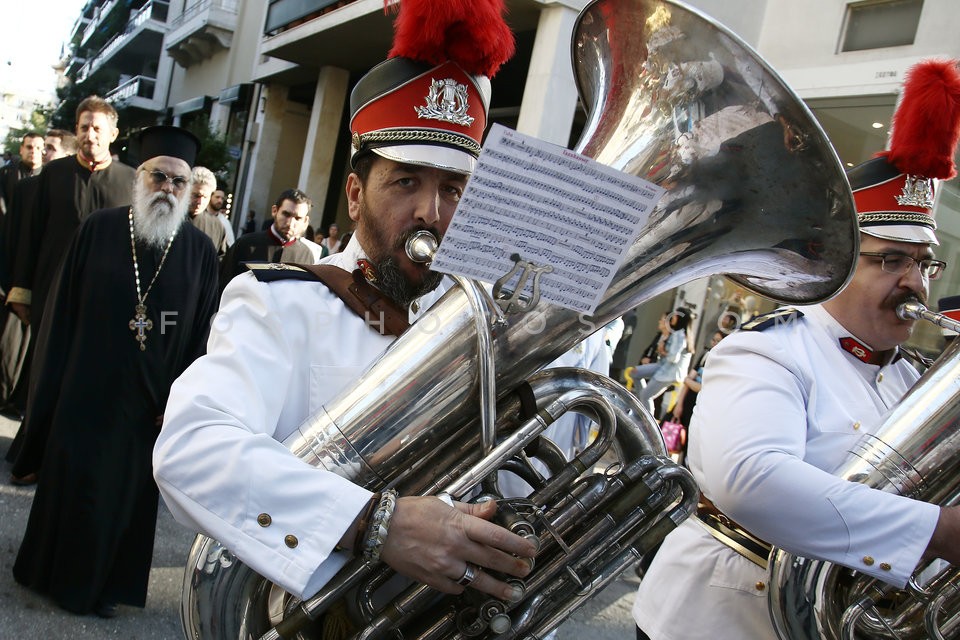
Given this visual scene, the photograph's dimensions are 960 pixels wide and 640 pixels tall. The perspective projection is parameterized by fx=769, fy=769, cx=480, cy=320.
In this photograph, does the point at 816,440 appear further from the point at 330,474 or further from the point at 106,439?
the point at 106,439

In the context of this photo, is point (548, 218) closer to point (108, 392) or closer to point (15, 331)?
point (108, 392)

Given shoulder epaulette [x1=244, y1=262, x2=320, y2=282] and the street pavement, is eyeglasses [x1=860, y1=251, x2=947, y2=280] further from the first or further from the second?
the street pavement

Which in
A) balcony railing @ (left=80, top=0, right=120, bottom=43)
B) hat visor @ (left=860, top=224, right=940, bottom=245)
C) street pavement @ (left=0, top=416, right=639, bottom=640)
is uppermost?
balcony railing @ (left=80, top=0, right=120, bottom=43)

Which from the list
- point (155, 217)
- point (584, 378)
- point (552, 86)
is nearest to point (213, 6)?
point (552, 86)

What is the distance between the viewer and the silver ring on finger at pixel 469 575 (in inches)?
49.3

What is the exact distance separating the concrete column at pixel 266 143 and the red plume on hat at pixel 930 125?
714 inches

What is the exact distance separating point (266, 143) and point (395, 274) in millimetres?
18768

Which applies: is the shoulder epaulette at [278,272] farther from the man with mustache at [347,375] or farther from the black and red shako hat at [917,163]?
the black and red shako hat at [917,163]

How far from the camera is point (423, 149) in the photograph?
1.66 metres

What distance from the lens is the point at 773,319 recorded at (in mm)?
2090

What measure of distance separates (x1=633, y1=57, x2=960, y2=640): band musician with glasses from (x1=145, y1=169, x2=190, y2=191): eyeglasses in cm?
280

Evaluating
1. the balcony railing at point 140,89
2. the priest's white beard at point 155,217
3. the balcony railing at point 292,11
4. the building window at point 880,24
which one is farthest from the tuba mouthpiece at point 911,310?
the balcony railing at point 140,89

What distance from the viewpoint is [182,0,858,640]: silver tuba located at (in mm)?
1364

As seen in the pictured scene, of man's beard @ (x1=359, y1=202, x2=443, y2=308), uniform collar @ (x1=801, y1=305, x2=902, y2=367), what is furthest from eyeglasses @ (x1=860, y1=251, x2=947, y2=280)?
man's beard @ (x1=359, y1=202, x2=443, y2=308)
